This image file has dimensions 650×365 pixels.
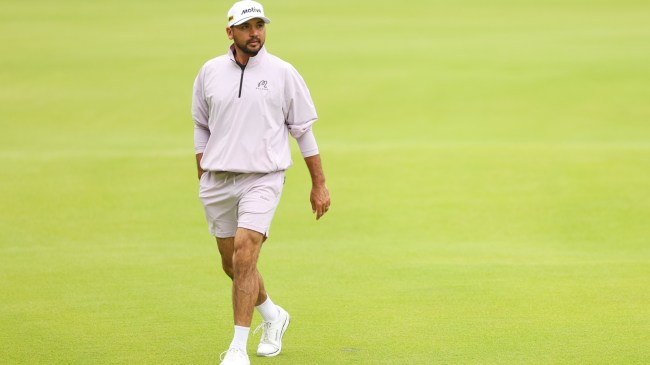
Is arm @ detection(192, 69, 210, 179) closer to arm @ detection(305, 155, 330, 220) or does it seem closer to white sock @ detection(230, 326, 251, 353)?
arm @ detection(305, 155, 330, 220)

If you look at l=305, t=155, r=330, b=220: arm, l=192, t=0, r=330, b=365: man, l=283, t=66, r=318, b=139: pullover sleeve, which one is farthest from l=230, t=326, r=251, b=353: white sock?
l=283, t=66, r=318, b=139: pullover sleeve

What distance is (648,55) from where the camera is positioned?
22938 mm

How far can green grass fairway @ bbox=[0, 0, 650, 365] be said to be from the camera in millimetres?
8516

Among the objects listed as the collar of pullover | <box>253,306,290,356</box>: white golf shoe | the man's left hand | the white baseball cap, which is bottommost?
<box>253,306,290,356</box>: white golf shoe

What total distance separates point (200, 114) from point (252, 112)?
1.57 ft

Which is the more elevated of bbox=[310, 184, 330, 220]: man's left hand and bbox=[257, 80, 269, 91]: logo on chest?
bbox=[257, 80, 269, 91]: logo on chest

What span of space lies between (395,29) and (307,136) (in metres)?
19.6

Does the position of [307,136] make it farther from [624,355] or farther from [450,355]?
[624,355]

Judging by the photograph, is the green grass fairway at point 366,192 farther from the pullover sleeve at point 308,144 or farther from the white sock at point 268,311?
the pullover sleeve at point 308,144

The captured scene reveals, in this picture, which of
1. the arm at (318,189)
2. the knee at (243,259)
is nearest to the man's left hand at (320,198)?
the arm at (318,189)

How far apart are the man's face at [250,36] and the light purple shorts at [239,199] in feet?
2.52

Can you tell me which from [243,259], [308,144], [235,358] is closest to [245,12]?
[308,144]

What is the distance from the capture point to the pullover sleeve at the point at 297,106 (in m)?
7.52

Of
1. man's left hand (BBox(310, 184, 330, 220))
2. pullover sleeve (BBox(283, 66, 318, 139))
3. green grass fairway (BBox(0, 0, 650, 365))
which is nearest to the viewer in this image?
pullover sleeve (BBox(283, 66, 318, 139))
